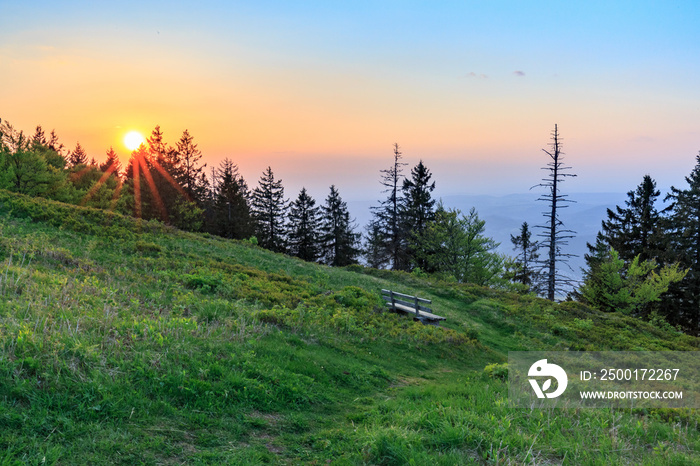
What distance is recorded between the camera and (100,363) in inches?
217

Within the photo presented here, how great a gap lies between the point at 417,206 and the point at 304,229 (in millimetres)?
19421

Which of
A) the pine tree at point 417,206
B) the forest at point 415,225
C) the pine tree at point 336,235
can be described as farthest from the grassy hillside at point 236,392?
the pine tree at point 336,235

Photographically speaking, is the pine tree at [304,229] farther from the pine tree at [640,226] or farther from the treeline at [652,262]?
the pine tree at [640,226]

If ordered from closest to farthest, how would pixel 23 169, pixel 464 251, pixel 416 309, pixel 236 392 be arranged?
pixel 236 392 → pixel 416 309 → pixel 23 169 → pixel 464 251

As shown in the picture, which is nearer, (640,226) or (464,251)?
(464,251)

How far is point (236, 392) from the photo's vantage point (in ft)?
19.5

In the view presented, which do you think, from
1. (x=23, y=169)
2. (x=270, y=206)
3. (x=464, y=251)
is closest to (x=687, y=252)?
(x=464, y=251)

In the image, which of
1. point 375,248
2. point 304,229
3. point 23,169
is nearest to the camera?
point 23,169

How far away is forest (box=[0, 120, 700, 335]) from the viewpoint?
32.4m

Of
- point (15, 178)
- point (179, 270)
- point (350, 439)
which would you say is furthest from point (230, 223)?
point (350, 439)

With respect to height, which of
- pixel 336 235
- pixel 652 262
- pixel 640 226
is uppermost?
pixel 640 226

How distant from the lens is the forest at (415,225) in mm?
32438

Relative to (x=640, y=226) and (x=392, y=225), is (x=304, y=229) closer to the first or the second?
(x=392, y=225)

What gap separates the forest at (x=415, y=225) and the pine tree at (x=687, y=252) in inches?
4.1
